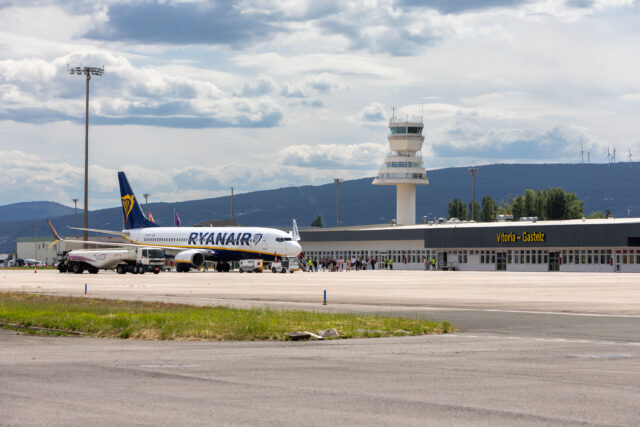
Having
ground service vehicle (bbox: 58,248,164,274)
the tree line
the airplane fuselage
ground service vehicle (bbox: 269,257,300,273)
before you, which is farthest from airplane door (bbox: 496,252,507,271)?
the tree line

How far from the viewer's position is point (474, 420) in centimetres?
1098

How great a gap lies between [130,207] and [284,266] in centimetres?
2523

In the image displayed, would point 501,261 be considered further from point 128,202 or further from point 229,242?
point 128,202

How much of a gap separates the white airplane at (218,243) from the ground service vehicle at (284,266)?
85 cm

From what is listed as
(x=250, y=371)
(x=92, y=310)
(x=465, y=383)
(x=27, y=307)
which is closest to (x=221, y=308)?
(x=92, y=310)

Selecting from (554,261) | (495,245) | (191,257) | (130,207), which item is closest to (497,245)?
(495,245)

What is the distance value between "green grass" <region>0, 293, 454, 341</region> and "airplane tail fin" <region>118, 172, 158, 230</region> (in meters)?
76.1

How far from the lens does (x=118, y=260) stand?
85.8 m

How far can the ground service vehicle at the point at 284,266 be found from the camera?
9175 centimetres

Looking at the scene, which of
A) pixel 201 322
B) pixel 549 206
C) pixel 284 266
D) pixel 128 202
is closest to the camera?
pixel 201 322

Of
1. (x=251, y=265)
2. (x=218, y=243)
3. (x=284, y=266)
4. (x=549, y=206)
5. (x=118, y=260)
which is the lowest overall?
(x=284, y=266)

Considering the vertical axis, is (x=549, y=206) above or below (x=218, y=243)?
above

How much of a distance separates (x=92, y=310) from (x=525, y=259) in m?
86.6

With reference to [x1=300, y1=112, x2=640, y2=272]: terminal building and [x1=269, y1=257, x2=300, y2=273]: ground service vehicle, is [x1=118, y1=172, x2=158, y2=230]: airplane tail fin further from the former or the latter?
[x1=300, y1=112, x2=640, y2=272]: terminal building
